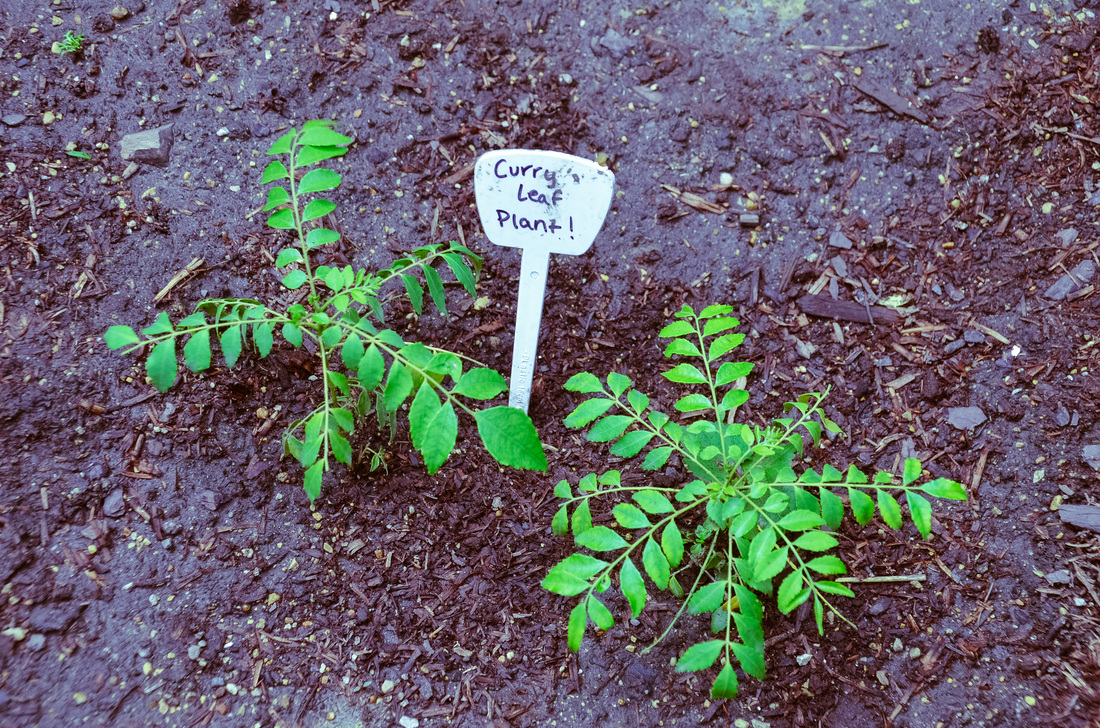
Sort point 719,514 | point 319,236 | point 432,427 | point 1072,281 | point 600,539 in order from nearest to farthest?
point 432,427 < point 600,539 < point 719,514 < point 319,236 < point 1072,281

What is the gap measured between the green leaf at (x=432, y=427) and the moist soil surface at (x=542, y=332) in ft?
2.16

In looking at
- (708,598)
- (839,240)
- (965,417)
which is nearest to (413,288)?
(708,598)

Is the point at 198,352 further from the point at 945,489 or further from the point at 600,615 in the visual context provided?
the point at 945,489

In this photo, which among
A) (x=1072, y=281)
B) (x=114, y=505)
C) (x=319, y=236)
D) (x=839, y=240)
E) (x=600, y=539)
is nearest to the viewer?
(x=600, y=539)

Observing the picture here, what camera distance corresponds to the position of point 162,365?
1289mm

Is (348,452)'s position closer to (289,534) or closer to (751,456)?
(289,534)

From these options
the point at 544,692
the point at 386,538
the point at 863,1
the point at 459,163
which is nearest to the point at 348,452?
the point at 386,538

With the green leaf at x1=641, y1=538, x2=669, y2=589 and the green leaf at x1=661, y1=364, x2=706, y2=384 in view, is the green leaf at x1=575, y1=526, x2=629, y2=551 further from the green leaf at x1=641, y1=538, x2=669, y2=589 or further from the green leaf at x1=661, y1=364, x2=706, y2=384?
the green leaf at x1=661, y1=364, x2=706, y2=384

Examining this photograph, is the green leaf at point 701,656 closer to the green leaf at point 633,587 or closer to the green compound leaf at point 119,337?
the green leaf at point 633,587

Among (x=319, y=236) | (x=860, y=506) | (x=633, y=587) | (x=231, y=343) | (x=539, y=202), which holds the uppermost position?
(x=539, y=202)

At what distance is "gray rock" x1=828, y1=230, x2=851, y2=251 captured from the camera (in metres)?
2.13

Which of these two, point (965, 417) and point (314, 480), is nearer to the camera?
point (314, 480)

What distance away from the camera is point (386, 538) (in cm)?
178

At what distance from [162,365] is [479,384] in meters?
0.60
